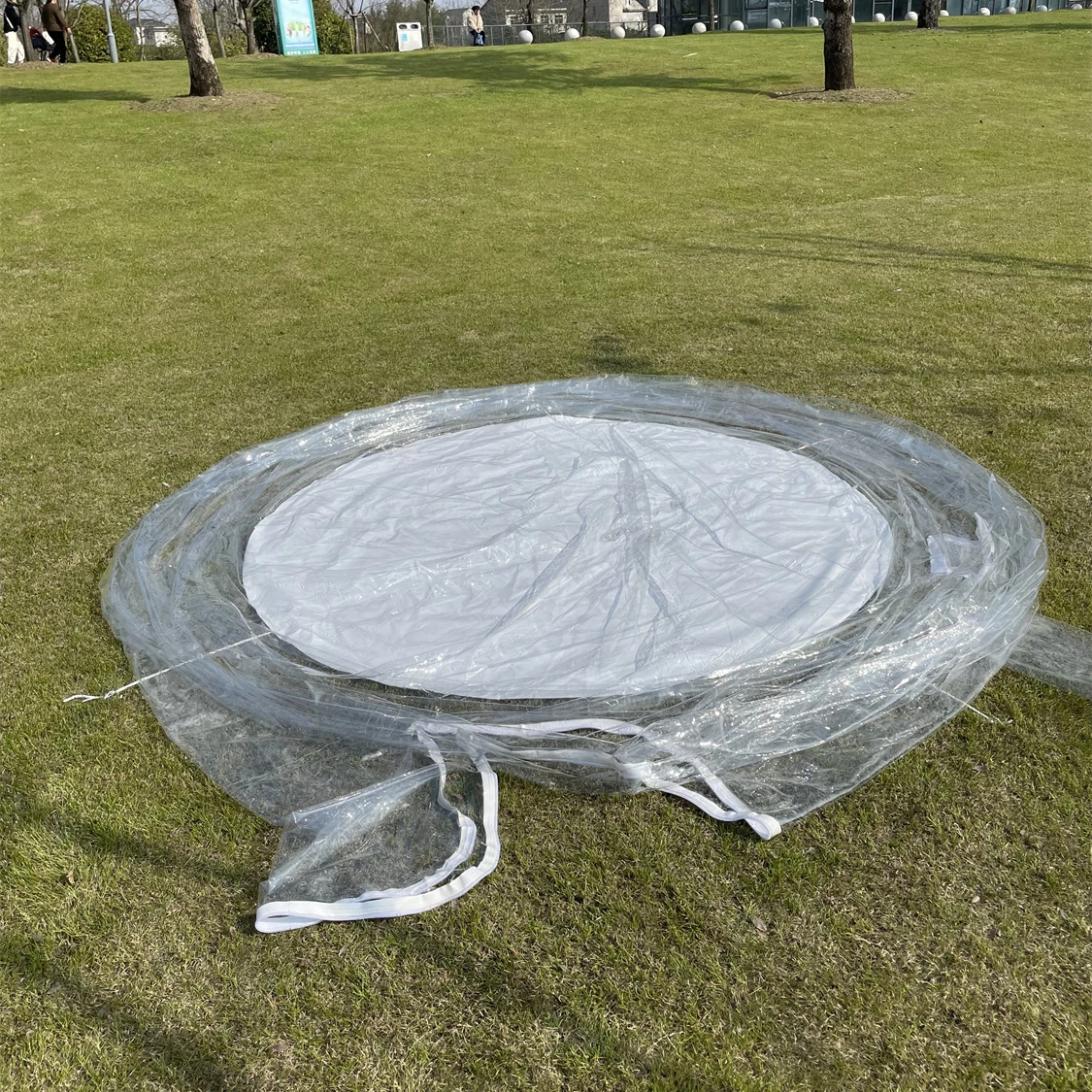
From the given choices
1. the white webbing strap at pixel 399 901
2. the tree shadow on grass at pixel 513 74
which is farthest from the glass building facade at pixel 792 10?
the white webbing strap at pixel 399 901

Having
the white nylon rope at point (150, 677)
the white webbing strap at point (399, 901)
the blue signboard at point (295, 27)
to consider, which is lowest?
the white webbing strap at point (399, 901)

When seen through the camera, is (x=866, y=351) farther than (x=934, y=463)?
Yes

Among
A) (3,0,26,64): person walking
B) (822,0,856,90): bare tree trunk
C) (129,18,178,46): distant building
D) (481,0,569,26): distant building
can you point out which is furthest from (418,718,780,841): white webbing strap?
(129,18,178,46): distant building

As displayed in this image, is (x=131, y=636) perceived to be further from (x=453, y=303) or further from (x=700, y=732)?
(x=453, y=303)

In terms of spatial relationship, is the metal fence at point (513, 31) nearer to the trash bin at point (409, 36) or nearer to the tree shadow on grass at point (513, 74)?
the trash bin at point (409, 36)

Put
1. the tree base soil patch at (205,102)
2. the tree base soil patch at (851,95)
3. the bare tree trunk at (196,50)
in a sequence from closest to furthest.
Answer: the bare tree trunk at (196,50)
the tree base soil patch at (205,102)
the tree base soil patch at (851,95)

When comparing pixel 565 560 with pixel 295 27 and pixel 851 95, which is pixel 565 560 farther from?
pixel 295 27

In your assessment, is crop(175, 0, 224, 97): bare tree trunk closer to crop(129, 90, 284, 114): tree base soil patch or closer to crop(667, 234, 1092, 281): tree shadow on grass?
crop(129, 90, 284, 114): tree base soil patch

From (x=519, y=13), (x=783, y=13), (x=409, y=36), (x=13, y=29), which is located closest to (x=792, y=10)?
(x=783, y=13)

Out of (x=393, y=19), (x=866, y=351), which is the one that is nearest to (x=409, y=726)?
(x=866, y=351)

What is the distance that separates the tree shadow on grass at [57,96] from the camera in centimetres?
1233

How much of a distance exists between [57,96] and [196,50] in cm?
295

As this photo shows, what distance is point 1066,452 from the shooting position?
3568 mm

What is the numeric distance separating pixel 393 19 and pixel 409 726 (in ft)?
151
